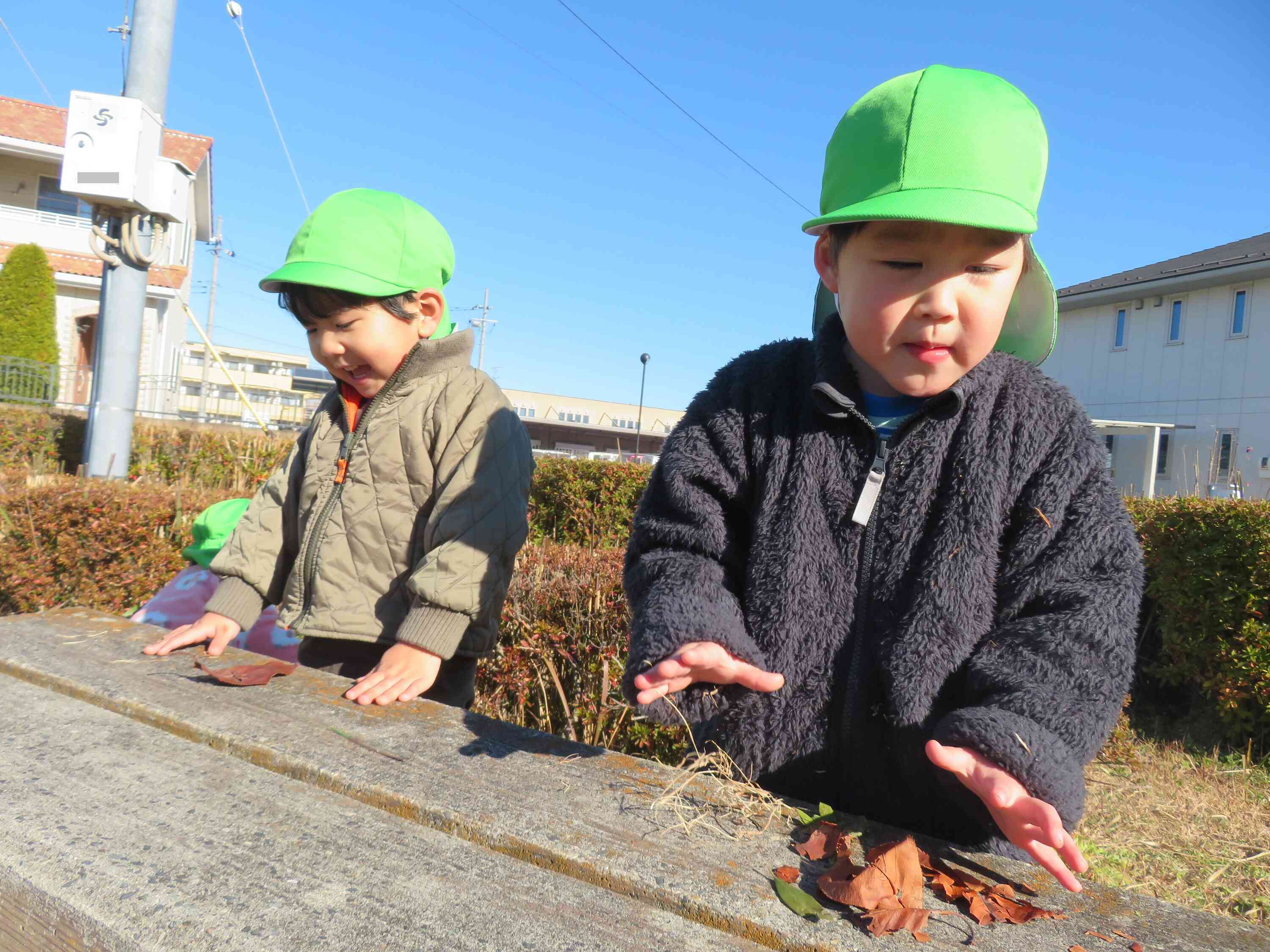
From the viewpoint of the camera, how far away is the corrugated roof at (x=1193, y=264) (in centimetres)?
1917

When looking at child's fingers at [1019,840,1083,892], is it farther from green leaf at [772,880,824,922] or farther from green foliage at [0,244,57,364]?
green foliage at [0,244,57,364]

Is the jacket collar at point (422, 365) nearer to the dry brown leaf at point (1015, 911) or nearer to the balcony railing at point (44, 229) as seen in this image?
the dry brown leaf at point (1015, 911)

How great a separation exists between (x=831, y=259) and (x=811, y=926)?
3.65 ft

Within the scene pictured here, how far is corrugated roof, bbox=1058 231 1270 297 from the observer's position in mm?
19172

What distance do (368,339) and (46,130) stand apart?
88.9 feet

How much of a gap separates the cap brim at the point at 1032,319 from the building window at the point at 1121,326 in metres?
24.3

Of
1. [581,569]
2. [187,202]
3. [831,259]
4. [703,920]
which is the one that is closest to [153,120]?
[187,202]

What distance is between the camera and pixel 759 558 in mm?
1527

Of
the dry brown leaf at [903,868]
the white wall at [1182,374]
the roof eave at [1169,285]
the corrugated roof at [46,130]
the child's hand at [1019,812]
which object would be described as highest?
the corrugated roof at [46,130]

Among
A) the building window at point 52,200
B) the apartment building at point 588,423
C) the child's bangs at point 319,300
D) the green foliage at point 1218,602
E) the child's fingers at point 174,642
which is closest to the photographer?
the child's fingers at point 174,642

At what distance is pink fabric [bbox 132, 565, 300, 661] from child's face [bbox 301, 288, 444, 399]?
2.90 feet

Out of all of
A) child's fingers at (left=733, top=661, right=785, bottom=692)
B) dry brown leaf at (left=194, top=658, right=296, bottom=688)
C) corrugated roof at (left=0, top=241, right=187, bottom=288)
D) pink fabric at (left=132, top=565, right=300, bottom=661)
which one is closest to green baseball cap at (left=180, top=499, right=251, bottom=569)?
pink fabric at (left=132, top=565, right=300, bottom=661)

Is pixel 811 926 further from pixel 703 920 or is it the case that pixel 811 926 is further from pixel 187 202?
pixel 187 202

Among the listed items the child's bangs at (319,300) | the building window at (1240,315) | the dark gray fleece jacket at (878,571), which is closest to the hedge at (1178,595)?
the child's bangs at (319,300)
